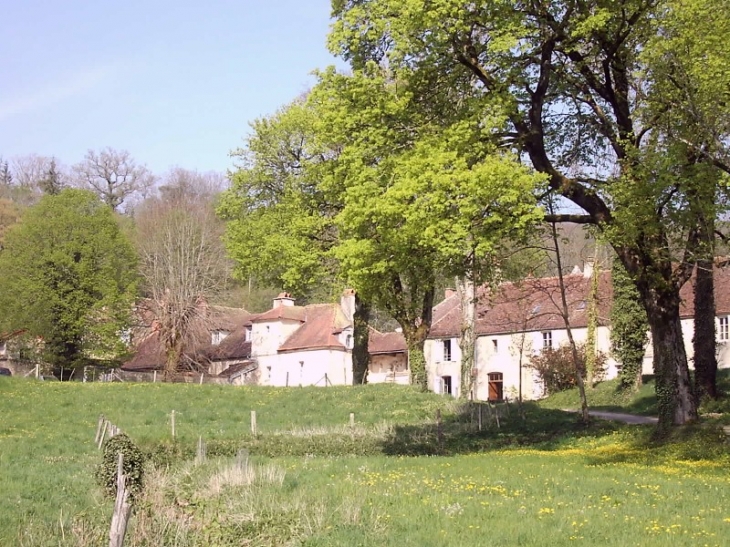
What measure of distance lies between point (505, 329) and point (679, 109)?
37463 millimetres

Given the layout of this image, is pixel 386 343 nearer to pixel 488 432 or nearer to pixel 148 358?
pixel 148 358

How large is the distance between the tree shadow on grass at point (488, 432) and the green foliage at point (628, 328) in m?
9.76

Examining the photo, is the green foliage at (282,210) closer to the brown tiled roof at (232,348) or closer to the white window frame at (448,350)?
the white window frame at (448,350)

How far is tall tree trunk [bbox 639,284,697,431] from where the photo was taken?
2123 centimetres

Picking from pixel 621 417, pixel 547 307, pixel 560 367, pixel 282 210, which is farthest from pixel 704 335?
pixel 547 307

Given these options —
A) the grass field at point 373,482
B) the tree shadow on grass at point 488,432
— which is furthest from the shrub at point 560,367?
the grass field at point 373,482

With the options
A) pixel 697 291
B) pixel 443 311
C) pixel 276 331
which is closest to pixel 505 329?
pixel 443 311

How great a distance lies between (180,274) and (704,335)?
121 ft

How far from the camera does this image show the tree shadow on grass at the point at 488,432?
24.3 meters

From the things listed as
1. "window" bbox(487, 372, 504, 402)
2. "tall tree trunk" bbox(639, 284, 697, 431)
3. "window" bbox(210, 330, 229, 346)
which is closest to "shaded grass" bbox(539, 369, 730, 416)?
"window" bbox(487, 372, 504, 402)

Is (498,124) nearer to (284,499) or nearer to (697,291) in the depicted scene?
(284,499)

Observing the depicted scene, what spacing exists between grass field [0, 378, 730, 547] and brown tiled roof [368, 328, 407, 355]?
90.9ft

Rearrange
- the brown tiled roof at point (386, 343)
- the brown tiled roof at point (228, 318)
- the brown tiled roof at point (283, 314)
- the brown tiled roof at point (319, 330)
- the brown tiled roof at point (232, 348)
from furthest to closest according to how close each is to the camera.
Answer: the brown tiled roof at point (232, 348), the brown tiled roof at point (283, 314), the brown tiled roof at point (319, 330), the brown tiled roof at point (386, 343), the brown tiled roof at point (228, 318)

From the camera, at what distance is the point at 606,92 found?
21656 millimetres
